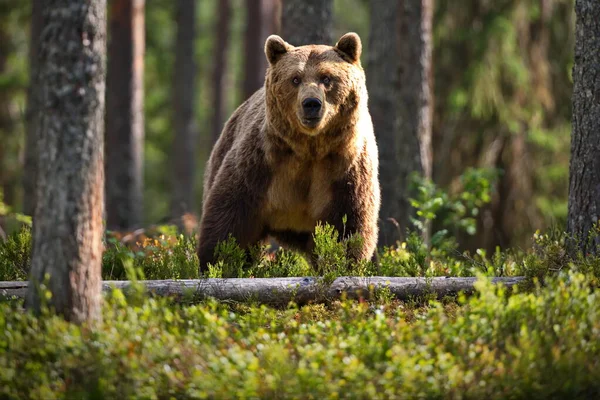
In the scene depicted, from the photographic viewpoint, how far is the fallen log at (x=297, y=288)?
18.1 ft

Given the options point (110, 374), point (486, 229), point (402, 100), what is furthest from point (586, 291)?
point (486, 229)

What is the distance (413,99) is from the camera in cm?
963

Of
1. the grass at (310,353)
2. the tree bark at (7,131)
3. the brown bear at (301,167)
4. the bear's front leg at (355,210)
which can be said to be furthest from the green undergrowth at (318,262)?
the tree bark at (7,131)

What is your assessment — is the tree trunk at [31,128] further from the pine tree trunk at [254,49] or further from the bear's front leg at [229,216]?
the pine tree trunk at [254,49]

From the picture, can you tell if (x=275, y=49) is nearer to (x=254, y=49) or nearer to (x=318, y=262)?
(x=318, y=262)

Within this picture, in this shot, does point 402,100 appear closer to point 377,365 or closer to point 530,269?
point 530,269

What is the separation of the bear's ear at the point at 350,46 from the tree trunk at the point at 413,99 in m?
2.86

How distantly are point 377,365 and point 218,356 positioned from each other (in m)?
0.88

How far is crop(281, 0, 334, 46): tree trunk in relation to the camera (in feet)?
28.5

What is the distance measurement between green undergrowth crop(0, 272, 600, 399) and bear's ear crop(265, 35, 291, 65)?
8.89ft

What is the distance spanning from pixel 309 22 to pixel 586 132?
11.5ft

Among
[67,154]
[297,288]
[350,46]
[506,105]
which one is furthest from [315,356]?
[506,105]

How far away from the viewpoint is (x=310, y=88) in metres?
6.34

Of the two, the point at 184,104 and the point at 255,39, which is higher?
the point at 255,39
